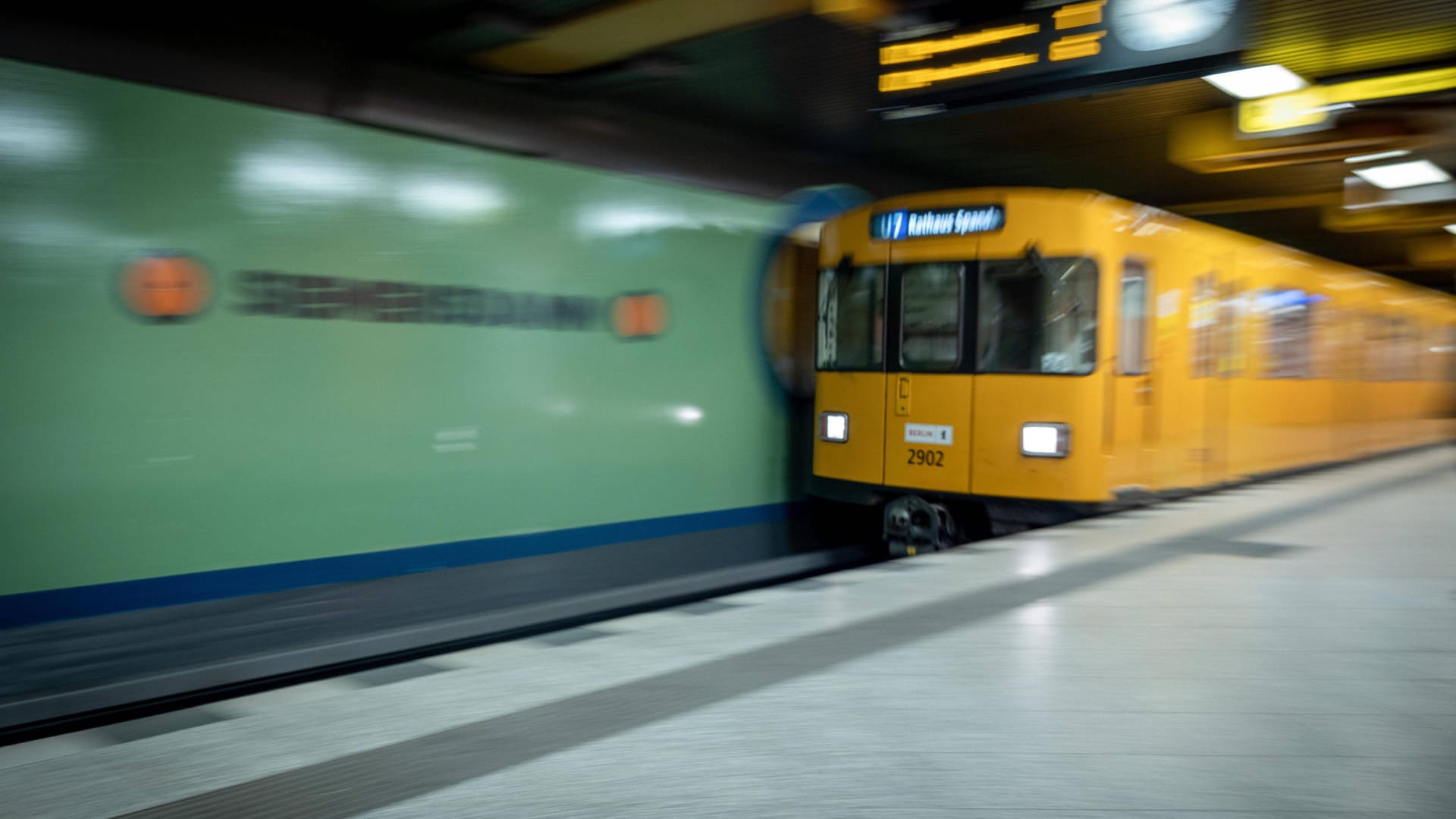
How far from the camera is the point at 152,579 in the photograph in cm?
534

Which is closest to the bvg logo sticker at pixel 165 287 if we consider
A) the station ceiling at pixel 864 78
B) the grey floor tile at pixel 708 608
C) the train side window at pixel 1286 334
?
the station ceiling at pixel 864 78

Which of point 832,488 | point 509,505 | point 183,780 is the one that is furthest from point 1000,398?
point 183,780

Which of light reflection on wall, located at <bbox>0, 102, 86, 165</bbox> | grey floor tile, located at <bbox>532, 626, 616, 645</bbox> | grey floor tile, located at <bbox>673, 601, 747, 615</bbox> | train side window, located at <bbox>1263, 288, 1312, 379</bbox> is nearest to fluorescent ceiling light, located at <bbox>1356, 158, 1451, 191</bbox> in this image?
train side window, located at <bbox>1263, 288, 1312, 379</bbox>

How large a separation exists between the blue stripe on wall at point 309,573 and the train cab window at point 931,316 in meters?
2.27

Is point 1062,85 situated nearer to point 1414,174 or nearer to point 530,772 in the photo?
point 530,772

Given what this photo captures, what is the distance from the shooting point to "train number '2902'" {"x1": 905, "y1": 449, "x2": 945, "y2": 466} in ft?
25.0

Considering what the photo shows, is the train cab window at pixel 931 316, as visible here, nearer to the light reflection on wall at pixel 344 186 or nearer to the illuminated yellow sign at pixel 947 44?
the illuminated yellow sign at pixel 947 44

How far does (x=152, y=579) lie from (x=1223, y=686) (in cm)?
488

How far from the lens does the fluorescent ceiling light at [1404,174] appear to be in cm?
1080

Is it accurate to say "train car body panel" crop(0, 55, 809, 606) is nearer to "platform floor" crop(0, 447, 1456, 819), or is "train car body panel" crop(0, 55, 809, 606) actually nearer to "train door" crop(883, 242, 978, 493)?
"train door" crop(883, 242, 978, 493)

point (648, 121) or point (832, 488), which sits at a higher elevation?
point (648, 121)

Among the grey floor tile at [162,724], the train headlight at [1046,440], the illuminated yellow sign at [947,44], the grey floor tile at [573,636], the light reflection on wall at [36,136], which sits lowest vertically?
the grey floor tile at [162,724]

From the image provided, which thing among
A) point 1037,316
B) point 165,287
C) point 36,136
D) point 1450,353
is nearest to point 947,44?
point 1037,316

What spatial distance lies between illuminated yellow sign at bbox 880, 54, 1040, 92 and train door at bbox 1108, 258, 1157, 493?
79.5 inches
